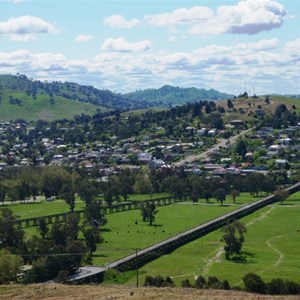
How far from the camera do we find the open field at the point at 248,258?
67.9m

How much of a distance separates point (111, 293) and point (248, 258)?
118 feet

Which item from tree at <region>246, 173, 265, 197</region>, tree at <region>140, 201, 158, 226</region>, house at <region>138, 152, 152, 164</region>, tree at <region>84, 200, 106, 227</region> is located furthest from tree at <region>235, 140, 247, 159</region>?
tree at <region>84, 200, 106, 227</region>

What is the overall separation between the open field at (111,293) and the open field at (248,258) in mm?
17462

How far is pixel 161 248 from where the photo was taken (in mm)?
81000

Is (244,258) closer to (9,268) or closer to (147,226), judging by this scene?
(147,226)

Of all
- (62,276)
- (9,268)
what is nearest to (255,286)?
(62,276)

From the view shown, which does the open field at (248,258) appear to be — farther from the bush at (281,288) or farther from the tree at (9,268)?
the bush at (281,288)

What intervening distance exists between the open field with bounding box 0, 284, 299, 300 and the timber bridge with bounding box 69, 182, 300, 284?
1322 cm

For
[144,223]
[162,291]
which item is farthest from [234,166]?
[162,291]

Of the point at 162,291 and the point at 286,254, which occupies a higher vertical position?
the point at 162,291

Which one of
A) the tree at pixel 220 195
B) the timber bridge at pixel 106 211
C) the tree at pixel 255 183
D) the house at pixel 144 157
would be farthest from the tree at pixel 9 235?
the house at pixel 144 157

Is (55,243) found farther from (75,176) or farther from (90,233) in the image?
(75,176)

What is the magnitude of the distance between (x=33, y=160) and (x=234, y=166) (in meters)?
56.0

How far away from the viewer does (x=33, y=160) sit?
18512 centimetres
